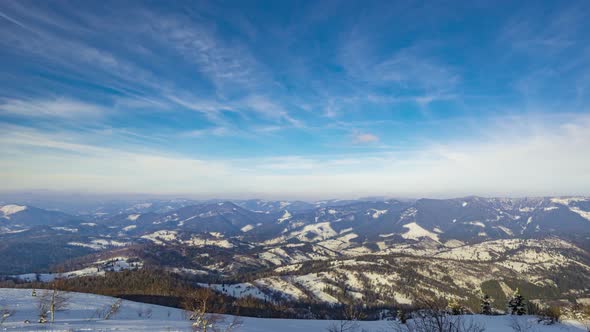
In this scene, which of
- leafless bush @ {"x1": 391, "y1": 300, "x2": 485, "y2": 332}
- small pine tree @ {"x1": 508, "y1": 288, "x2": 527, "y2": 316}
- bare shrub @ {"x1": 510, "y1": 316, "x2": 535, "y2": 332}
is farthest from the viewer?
small pine tree @ {"x1": 508, "y1": 288, "x2": 527, "y2": 316}

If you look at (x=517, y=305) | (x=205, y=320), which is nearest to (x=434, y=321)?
(x=205, y=320)

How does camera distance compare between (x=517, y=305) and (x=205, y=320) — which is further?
(x=517, y=305)

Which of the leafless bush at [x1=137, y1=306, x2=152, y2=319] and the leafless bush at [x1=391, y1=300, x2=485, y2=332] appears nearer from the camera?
the leafless bush at [x1=391, y1=300, x2=485, y2=332]

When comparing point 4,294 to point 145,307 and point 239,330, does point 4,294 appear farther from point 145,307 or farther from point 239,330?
point 239,330

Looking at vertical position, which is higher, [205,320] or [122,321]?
[205,320]

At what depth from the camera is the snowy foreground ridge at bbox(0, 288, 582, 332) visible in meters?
37.8

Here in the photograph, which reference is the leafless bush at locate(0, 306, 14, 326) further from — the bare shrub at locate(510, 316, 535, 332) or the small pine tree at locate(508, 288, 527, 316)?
the small pine tree at locate(508, 288, 527, 316)

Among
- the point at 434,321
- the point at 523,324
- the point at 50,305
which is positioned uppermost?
the point at 434,321

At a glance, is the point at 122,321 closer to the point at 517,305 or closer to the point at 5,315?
the point at 5,315

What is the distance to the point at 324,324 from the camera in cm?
6969

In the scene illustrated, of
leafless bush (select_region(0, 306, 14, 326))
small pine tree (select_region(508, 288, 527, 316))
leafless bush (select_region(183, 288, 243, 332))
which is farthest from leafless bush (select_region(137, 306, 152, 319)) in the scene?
→ small pine tree (select_region(508, 288, 527, 316))

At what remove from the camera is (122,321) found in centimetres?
4516

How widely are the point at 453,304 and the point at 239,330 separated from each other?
57.5m

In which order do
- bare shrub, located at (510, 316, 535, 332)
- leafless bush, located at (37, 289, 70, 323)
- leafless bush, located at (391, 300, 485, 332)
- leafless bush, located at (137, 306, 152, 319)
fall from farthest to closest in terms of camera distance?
leafless bush, located at (137, 306, 152, 319) < bare shrub, located at (510, 316, 535, 332) < leafless bush, located at (37, 289, 70, 323) < leafless bush, located at (391, 300, 485, 332)
